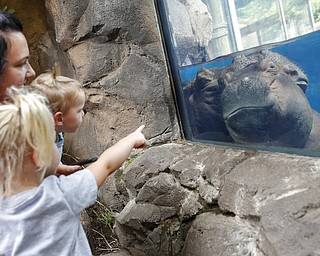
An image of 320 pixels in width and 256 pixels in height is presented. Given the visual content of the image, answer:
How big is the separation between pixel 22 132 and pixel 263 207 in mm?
664

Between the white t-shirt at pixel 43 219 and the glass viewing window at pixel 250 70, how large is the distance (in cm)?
71

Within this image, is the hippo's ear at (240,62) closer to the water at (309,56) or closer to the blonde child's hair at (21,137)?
the water at (309,56)

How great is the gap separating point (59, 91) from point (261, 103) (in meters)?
0.67

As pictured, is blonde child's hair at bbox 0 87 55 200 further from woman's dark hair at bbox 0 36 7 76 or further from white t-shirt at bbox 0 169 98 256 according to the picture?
woman's dark hair at bbox 0 36 7 76

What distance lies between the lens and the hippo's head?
1.29 m

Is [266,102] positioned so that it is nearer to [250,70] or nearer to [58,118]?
[250,70]

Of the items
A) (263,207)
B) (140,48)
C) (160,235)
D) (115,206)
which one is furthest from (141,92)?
(263,207)

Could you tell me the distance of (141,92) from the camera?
82.4 inches

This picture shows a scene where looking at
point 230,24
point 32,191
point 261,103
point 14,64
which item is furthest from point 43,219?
point 230,24

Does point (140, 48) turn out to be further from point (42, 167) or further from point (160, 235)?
point (42, 167)

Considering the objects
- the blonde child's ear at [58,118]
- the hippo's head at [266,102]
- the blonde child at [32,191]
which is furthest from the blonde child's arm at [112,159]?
the hippo's head at [266,102]

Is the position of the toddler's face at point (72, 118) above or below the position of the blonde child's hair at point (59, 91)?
below

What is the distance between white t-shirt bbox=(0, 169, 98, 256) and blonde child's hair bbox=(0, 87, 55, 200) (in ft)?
0.14

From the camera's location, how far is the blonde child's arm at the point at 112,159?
41.6 inches
